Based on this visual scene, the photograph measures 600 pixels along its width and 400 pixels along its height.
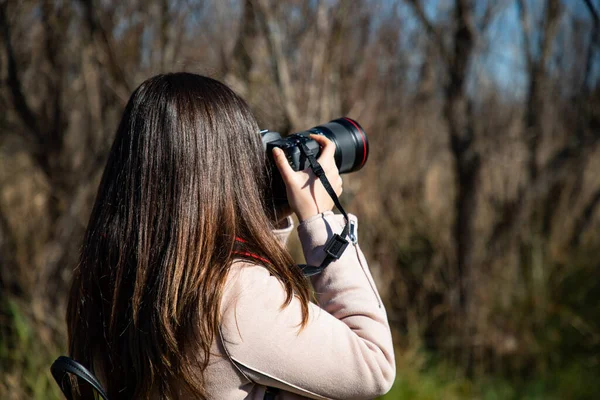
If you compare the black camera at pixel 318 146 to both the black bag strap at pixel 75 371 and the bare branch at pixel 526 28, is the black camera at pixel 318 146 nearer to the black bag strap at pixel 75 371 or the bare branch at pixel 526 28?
the black bag strap at pixel 75 371

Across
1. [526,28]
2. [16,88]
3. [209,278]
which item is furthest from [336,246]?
[526,28]

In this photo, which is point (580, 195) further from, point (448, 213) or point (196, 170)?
point (196, 170)

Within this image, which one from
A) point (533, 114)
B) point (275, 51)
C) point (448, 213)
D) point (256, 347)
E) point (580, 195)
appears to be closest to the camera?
point (256, 347)

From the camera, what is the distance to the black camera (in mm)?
1366

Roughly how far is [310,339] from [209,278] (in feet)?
0.73

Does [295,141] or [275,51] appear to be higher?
[275,51]

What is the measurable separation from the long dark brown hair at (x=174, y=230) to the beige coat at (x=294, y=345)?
0.10 ft

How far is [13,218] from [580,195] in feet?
12.5

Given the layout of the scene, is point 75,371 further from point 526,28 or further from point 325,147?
point 526,28

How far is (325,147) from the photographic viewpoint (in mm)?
1438

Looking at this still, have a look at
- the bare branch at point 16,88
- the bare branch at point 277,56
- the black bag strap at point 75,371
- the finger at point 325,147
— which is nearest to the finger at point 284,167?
the finger at point 325,147

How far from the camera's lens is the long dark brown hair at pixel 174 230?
3.73ft

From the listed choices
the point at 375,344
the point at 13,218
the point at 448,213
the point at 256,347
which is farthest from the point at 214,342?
the point at 448,213

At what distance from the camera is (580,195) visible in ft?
13.4
